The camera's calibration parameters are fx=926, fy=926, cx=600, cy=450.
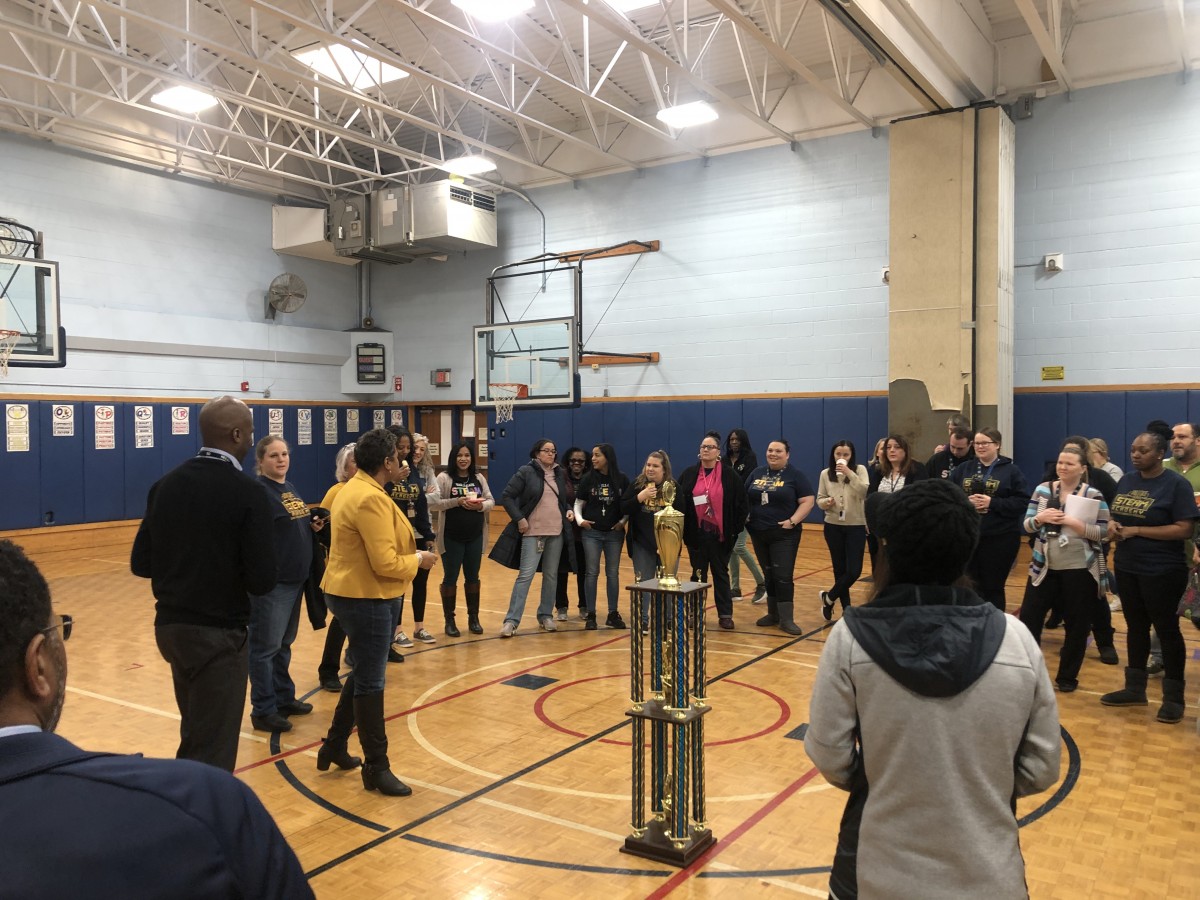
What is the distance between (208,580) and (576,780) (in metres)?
2.02

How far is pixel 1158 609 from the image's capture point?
5066 millimetres

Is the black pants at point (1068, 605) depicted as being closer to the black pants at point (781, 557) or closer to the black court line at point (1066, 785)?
the black court line at point (1066, 785)

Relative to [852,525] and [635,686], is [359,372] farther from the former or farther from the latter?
[635,686]

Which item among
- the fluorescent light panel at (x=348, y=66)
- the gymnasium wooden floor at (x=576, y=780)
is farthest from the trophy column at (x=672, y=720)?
the fluorescent light panel at (x=348, y=66)

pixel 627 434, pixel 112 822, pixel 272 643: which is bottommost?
pixel 272 643

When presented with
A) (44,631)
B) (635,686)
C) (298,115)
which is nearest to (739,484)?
(635,686)

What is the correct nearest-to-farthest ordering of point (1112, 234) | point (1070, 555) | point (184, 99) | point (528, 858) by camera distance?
point (528, 858), point (1070, 555), point (1112, 234), point (184, 99)

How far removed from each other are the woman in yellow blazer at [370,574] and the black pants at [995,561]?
3931mm

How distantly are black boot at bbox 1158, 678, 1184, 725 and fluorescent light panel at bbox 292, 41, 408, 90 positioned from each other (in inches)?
381

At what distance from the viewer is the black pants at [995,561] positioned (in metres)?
6.12

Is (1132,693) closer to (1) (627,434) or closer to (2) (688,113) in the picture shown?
Answer: (2) (688,113)

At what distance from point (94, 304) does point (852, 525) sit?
37.0ft

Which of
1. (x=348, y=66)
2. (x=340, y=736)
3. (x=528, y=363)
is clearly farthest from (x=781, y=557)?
(x=348, y=66)

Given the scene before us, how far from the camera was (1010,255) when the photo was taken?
10.8m
